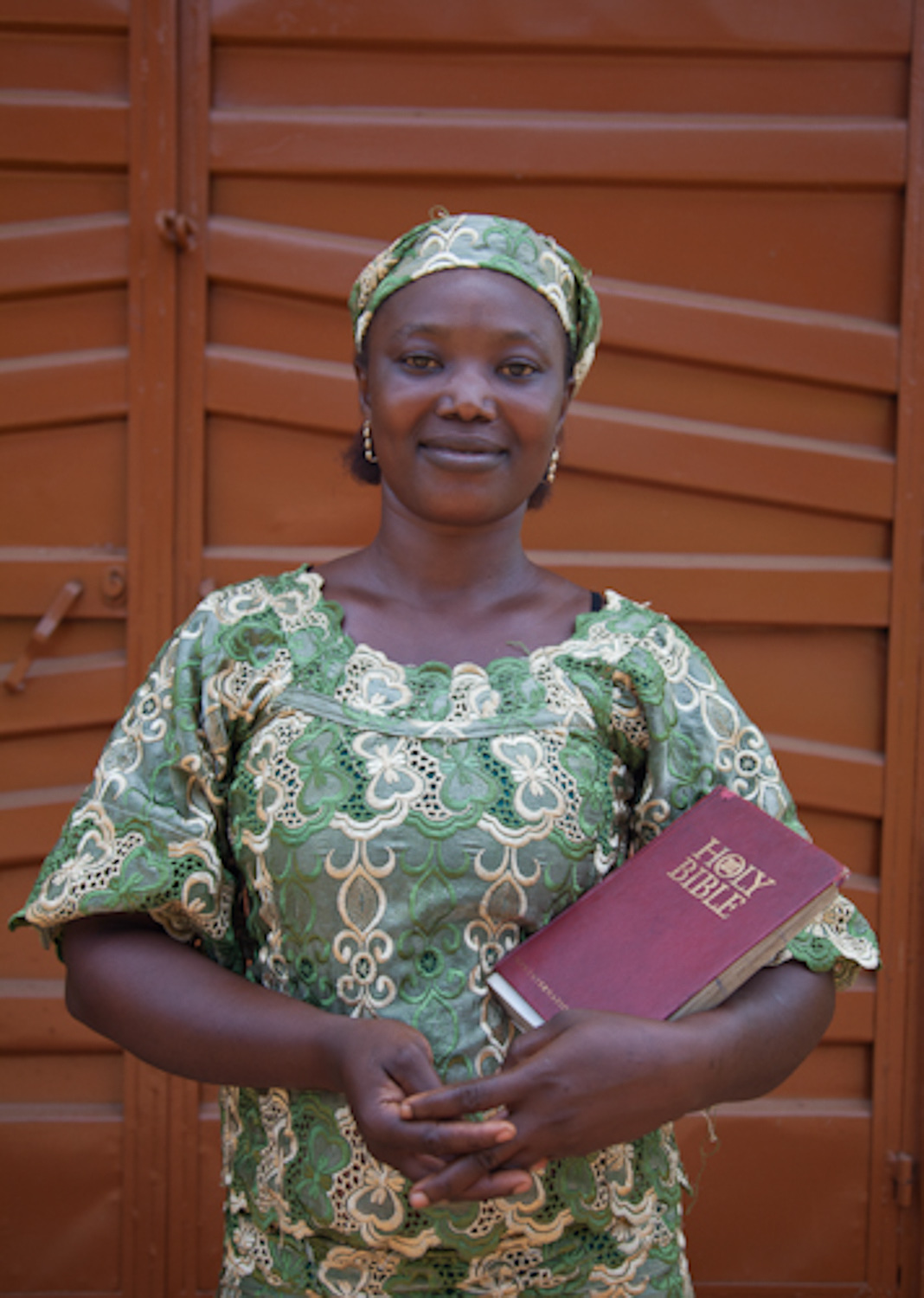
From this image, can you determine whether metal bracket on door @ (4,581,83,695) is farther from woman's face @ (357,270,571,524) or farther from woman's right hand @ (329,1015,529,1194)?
woman's right hand @ (329,1015,529,1194)

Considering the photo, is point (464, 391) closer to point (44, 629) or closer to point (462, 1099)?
point (462, 1099)

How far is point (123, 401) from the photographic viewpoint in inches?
97.2

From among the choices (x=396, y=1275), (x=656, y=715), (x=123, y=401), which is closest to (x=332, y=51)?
(x=123, y=401)

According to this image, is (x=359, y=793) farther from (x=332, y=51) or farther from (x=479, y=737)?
(x=332, y=51)

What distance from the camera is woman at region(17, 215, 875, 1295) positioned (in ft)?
3.79

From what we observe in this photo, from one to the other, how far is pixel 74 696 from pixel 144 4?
142 cm

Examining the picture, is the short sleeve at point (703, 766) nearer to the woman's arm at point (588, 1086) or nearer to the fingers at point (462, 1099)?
the woman's arm at point (588, 1086)

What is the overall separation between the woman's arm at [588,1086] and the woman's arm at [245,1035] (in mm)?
21

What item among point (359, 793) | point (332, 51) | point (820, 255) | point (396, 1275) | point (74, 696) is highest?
point (332, 51)

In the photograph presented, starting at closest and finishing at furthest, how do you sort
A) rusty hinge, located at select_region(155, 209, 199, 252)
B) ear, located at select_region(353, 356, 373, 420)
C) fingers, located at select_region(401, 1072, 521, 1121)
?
1. fingers, located at select_region(401, 1072, 521, 1121)
2. ear, located at select_region(353, 356, 373, 420)
3. rusty hinge, located at select_region(155, 209, 199, 252)

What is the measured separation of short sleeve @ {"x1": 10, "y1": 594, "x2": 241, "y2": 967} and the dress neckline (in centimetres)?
A: 15

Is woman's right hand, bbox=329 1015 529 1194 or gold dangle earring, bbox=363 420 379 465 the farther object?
gold dangle earring, bbox=363 420 379 465

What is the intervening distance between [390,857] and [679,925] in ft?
0.99

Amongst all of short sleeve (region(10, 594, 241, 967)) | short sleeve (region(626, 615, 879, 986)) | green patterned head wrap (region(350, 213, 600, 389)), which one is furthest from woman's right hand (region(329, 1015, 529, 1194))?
green patterned head wrap (region(350, 213, 600, 389))
